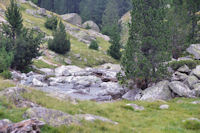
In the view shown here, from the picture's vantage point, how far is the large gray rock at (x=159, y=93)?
71.3 feet

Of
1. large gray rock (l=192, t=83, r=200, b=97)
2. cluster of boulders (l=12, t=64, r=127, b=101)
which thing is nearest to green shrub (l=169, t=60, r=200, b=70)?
cluster of boulders (l=12, t=64, r=127, b=101)

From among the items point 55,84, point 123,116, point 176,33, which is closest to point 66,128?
point 123,116

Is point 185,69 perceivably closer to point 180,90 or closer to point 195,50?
point 180,90

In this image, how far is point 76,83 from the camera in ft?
109

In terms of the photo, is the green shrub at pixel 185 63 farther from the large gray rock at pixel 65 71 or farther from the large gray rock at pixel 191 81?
the large gray rock at pixel 65 71

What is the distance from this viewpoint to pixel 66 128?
8.52 m

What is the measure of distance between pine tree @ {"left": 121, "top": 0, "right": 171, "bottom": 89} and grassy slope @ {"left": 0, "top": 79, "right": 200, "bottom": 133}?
7.76 metres

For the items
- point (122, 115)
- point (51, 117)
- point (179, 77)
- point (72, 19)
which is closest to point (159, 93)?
point (179, 77)

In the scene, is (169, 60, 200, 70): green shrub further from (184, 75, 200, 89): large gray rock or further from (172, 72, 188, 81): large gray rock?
(184, 75, 200, 89): large gray rock

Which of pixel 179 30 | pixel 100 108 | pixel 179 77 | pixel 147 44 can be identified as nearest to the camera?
pixel 100 108

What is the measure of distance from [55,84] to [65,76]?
6.14m

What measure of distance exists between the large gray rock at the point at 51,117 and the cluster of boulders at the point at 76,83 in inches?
554

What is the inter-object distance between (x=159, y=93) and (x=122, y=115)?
981 cm

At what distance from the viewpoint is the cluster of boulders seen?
26.6m
